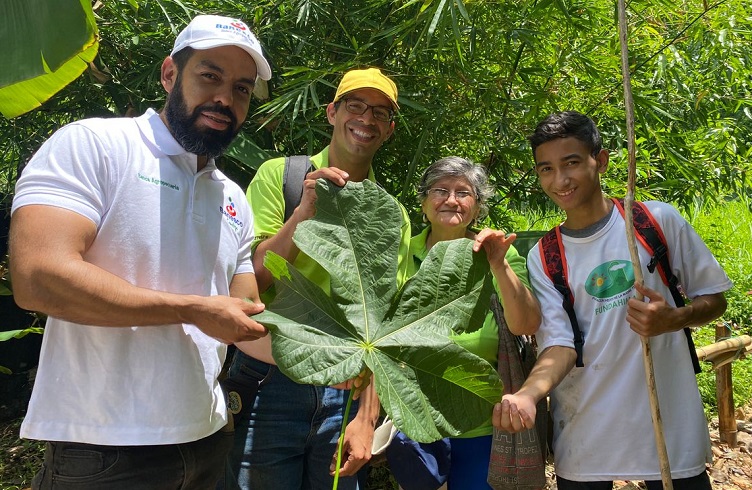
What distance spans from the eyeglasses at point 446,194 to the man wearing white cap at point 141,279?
0.65 m

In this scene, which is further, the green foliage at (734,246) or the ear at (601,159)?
the green foliage at (734,246)

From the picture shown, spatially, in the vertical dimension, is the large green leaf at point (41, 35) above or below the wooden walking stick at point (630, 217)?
above

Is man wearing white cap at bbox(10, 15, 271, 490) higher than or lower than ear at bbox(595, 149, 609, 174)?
lower

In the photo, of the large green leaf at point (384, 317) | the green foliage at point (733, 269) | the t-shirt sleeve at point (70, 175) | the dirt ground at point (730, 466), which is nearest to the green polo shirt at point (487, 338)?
the large green leaf at point (384, 317)

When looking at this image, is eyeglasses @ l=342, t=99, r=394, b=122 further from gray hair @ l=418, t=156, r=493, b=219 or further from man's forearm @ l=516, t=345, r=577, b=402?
man's forearm @ l=516, t=345, r=577, b=402

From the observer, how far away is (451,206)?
1.86 m

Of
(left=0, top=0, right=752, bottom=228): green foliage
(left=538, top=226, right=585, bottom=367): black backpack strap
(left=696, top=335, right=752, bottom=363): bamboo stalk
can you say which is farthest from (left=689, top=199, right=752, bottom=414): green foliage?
(left=538, top=226, right=585, bottom=367): black backpack strap

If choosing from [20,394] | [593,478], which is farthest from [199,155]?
[20,394]

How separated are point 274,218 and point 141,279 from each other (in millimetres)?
516

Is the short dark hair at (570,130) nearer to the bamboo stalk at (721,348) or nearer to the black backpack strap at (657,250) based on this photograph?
the black backpack strap at (657,250)

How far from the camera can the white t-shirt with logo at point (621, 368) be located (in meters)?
1.65

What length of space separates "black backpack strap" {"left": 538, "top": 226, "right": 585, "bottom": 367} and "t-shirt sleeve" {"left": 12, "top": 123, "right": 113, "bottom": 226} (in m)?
1.14

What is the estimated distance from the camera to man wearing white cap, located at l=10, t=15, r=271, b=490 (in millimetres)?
1097

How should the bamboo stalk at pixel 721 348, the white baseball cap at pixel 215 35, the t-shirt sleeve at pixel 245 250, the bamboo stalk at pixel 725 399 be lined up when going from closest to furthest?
the white baseball cap at pixel 215 35
the t-shirt sleeve at pixel 245 250
the bamboo stalk at pixel 721 348
the bamboo stalk at pixel 725 399
